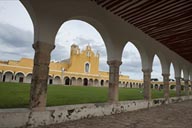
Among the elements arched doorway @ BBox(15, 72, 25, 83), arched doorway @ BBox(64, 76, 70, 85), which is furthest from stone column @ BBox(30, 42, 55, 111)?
arched doorway @ BBox(64, 76, 70, 85)

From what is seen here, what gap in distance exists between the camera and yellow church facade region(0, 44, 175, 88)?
28.5 m

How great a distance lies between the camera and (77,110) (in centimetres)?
419

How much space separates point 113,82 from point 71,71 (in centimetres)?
3066

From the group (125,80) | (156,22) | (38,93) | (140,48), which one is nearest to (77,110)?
(38,93)

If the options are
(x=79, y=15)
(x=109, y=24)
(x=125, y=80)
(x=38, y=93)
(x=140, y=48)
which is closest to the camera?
(x=38, y=93)

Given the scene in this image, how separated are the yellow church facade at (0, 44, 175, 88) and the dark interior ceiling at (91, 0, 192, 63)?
26793 millimetres

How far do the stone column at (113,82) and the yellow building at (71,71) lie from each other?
26.2 meters

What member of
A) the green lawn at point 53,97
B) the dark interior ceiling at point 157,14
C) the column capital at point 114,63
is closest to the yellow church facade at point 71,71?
the green lawn at point 53,97

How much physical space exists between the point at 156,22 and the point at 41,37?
366 cm

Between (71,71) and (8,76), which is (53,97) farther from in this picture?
(71,71)

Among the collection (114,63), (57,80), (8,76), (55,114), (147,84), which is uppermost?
(8,76)

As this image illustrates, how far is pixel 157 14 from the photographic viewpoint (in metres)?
4.80

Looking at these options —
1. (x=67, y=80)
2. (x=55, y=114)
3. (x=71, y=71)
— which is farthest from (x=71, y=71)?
(x=55, y=114)

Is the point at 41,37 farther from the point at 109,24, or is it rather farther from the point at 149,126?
the point at 149,126
